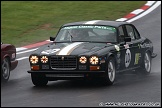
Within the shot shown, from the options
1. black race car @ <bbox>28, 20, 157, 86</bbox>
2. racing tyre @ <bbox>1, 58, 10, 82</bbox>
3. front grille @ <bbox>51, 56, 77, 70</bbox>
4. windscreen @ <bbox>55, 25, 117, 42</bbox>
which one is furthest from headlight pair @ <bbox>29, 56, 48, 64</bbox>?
windscreen @ <bbox>55, 25, 117, 42</bbox>

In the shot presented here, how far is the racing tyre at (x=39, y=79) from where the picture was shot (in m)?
12.4

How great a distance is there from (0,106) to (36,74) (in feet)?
8.25

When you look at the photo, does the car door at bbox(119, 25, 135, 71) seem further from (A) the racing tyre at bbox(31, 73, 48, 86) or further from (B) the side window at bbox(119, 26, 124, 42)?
(A) the racing tyre at bbox(31, 73, 48, 86)

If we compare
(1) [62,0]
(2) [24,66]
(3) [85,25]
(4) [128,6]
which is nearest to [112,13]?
(4) [128,6]

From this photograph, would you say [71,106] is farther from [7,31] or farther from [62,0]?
[62,0]

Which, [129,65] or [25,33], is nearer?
[129,65]

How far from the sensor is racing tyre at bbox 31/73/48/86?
1243 cm

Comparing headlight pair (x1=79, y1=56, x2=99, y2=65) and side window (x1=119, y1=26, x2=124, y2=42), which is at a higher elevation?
side window (x1=119, y1=26, x2=124, y2=42)

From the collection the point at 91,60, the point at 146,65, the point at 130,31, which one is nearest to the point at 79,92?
the point at 91,60

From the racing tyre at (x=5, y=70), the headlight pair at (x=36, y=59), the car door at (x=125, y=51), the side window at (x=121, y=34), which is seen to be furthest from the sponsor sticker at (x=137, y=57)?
the racing tyre at (x=5, y=70)

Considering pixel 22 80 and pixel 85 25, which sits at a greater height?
pixel 85 25

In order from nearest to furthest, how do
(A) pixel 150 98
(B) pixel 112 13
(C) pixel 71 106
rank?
(C) pixel 71 106
(A) pixel 150 98
(B) pixel 112 13

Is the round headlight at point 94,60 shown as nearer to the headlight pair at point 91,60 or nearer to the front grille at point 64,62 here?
the headlight pair at point 91,60

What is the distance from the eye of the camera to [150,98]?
10547 millimetres
